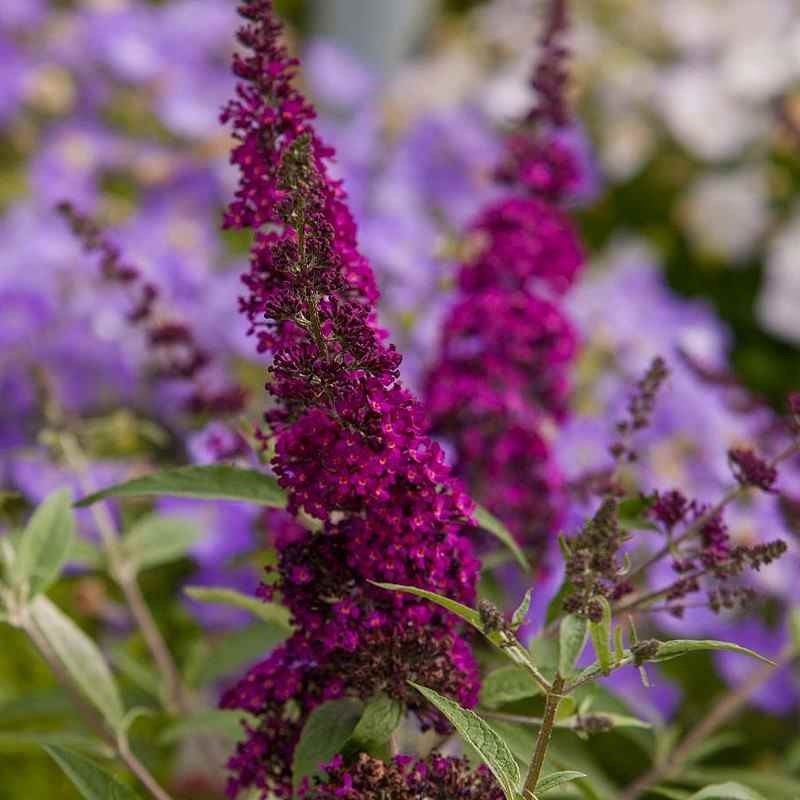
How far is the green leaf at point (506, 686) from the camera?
0.72 meters

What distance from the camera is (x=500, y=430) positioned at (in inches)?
37.1

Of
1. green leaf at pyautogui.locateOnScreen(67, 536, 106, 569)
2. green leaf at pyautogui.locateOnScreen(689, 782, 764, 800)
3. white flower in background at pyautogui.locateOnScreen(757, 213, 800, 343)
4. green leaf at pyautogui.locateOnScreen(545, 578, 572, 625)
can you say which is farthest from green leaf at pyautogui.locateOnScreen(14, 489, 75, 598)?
white flower in background at pyautogui.locateOnScreen(757, 213, 800, 343)

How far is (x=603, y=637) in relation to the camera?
23.5 inches

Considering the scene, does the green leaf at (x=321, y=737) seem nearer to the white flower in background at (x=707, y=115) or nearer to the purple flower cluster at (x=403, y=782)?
the purple flower cluster at (x=403, y=782)

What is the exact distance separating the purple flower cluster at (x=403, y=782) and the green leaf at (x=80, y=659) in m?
0.29

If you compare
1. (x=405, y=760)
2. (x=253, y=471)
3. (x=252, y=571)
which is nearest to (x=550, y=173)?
(x=253, y=471)

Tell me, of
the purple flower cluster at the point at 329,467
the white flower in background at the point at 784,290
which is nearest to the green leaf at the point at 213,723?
the purple flower cluster at the point at 329,467

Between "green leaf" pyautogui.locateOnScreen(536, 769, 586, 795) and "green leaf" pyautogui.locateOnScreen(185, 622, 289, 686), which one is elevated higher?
"green leaf" pyautogui.locateOnScreen(185, 622, 289, 686)

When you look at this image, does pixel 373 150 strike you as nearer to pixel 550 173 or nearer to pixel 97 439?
pixel 97 439

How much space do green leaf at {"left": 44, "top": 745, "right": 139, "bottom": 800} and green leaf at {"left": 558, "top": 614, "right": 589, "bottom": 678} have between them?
25 centimetres

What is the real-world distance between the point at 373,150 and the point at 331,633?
1.91m

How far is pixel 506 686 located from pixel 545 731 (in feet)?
0.43

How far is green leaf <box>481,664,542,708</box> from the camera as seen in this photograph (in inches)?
28.4

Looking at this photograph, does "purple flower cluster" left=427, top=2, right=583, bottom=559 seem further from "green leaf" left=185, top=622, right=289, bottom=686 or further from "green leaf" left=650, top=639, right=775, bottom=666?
"green leaf" left=650, top=639, right=775, bottom=666
